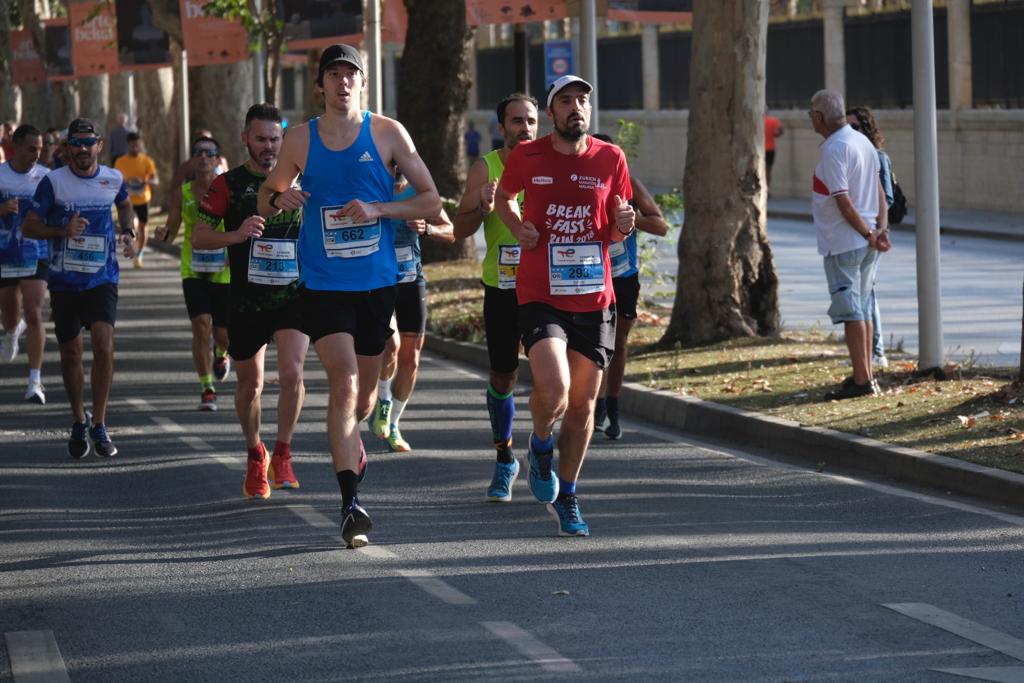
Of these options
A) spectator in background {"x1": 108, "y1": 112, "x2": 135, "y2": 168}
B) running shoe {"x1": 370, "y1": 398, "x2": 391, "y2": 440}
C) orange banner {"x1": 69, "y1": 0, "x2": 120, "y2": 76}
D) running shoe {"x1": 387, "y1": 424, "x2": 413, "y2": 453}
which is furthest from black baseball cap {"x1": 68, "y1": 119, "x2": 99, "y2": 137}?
orange banner {"x1": 69, "y1": 0, "x2": 120, "y2": 76}

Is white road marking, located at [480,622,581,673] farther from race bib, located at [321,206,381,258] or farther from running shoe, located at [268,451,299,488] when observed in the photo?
running shoe, located at [268,451,299,488]

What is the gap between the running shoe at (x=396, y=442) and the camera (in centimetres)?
1148

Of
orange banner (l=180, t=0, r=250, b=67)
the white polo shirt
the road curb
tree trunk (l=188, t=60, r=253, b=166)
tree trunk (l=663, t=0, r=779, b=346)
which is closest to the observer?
the road curb

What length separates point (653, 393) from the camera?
13.2 meters

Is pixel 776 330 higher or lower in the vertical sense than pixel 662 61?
lower

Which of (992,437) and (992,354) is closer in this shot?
(992,437)

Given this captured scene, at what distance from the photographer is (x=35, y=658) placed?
6688 mm

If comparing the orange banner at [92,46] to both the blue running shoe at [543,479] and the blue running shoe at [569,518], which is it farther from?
the blue running shoe at [569,518]

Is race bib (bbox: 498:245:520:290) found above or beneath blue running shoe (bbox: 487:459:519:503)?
above

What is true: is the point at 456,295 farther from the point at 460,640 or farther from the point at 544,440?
the point at 460,640

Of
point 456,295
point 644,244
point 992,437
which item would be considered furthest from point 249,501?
point 456,295

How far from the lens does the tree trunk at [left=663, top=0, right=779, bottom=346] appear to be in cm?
1511

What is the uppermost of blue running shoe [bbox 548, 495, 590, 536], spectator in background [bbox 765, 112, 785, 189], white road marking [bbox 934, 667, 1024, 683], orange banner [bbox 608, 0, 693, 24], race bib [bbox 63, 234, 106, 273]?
orange banner [bbox 608, 0, 693, 24]

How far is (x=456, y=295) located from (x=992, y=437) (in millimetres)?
10398
